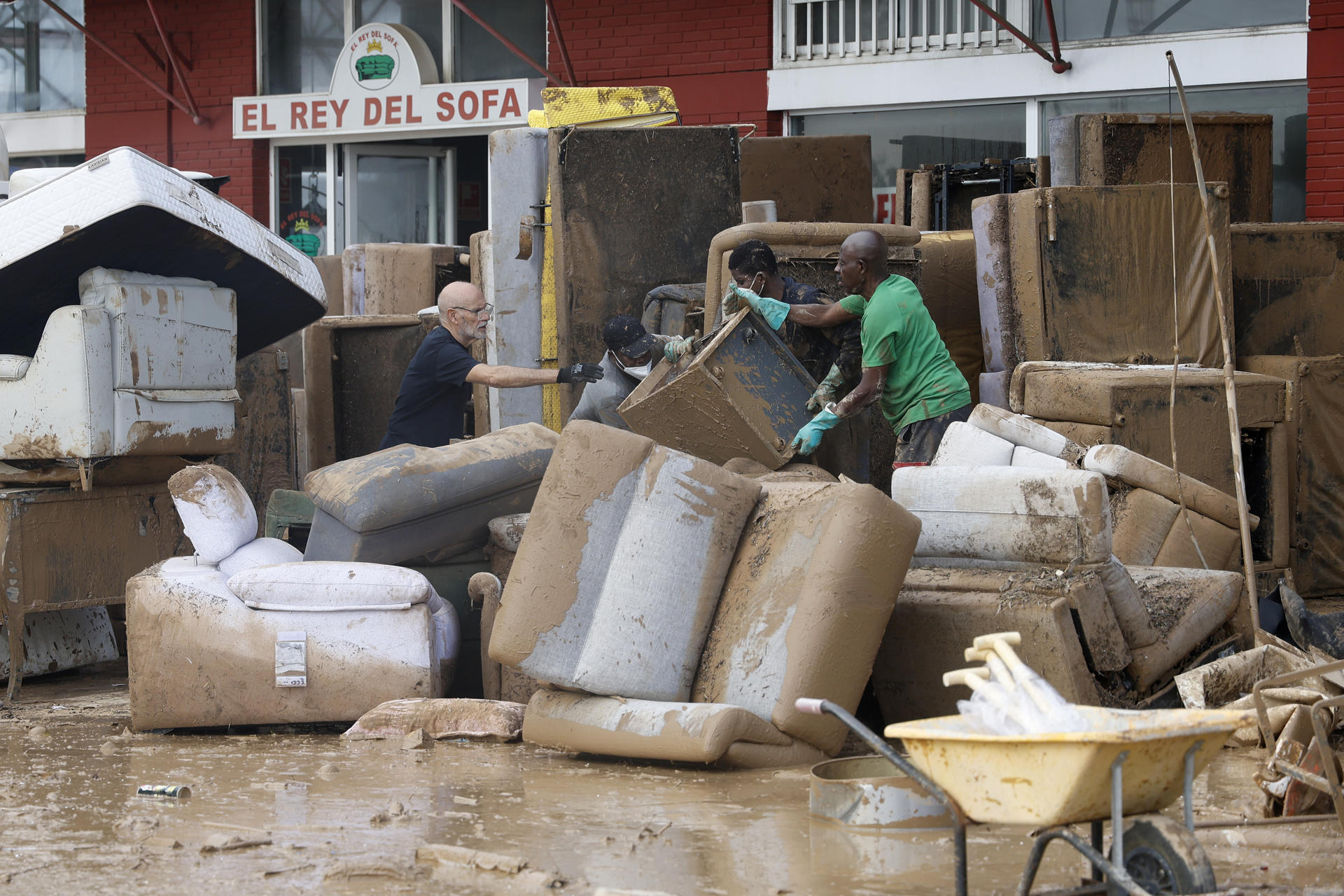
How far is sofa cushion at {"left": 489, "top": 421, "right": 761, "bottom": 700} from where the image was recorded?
4172 mm

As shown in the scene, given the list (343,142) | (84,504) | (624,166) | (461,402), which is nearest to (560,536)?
(461,402)

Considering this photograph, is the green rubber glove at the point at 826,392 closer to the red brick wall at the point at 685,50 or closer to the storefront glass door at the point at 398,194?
the red brick wall at the point at 685,50

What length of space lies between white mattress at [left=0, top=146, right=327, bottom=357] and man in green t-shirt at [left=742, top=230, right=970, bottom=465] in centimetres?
220

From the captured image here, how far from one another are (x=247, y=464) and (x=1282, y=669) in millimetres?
5297

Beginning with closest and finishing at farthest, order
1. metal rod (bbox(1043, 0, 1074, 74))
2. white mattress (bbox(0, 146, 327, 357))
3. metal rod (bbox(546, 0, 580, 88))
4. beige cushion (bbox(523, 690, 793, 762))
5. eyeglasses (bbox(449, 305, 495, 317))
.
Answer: beige cushion (bbox(523, 690, 793, 762)), white mattress (bbox(0, 146, 327, 357)), eyeglasses (bbox(449, 305, 495, 317)), metal rod (bbox(1043, 0, 1074, 74)), metal rod (bbox(546, 0, 580, 88))

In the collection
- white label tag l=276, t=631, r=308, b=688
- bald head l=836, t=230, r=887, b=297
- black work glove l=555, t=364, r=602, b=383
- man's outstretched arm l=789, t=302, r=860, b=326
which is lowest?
white label tag l=276, t=631, r=308, b=688

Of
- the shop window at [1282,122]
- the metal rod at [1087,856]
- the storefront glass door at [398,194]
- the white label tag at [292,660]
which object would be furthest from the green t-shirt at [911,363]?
the storefront glass door at [398,194]

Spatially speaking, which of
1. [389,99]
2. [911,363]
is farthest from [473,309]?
[389,99]

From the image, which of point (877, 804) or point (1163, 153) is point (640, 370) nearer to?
point (877, 804)

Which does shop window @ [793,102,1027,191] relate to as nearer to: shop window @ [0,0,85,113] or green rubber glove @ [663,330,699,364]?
green rubber glove @ [663,330,699,364]

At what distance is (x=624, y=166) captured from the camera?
6746 mm

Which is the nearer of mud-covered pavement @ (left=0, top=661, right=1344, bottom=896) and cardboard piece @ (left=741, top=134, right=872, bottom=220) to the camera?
mud-covered pavement @ (left=0, top=661, right=1344, bottom=896)

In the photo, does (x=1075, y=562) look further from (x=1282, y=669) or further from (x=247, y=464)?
(x=247, y=464)

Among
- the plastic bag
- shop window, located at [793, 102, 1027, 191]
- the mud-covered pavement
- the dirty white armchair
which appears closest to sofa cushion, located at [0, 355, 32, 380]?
the dirty white armchair
